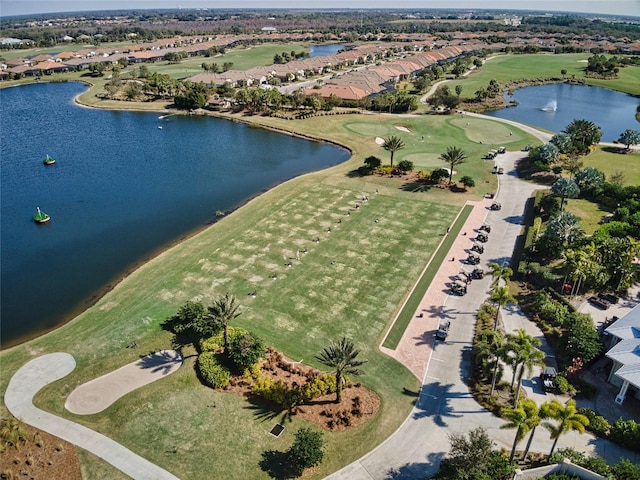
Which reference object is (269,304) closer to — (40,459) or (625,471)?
(40,459)

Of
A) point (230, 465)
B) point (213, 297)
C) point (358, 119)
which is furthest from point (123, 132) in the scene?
Answer: point (230, 465)

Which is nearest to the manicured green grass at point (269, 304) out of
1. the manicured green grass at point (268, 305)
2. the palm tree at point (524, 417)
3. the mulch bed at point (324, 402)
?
the manicured green grass at point (268, 305)

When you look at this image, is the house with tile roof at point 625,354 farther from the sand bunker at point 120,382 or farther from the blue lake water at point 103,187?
the blue lake water at point 103,187

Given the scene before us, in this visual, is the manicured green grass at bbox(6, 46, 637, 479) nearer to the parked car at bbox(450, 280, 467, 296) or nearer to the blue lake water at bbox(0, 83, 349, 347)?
the parked car at bbox(450, 280, 467, 296)

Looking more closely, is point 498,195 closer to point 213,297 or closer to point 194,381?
point 213,297

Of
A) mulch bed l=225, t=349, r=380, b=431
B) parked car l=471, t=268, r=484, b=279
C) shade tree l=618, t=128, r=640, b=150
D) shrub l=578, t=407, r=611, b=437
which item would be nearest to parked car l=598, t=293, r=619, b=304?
parked car l=471, t=268, r=484, b=279

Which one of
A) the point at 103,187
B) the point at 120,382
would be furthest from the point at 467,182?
the point at 103,187
